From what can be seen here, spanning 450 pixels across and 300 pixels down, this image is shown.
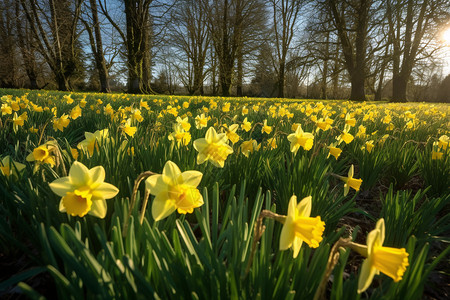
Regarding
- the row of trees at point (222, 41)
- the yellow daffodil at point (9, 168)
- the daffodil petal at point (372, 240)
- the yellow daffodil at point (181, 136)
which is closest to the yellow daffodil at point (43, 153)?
the yellow daffodil at point (9, 168)

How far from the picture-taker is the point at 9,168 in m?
1.13

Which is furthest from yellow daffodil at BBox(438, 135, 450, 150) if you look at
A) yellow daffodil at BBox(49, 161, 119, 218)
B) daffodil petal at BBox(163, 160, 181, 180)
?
yellow daffodil at BBox(49, 161, 119, 218)

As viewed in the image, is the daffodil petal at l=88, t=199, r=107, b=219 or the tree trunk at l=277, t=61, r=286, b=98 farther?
the tree trunk at l=277, t=61, r=286, b=98

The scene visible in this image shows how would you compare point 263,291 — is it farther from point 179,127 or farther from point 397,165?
point 397,165

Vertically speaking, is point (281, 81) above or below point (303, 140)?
above

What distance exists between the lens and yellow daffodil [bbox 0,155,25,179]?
43.5 inches

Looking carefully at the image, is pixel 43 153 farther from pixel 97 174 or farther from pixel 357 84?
pixel 357 84

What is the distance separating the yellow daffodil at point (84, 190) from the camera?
0.69 meters

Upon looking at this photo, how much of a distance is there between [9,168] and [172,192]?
898 millimetres

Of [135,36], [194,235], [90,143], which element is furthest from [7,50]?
[194,235]

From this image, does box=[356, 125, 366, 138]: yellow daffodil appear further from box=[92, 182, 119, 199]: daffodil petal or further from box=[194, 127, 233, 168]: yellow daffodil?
box=[92, 182, 119, 199]: daffodil petal

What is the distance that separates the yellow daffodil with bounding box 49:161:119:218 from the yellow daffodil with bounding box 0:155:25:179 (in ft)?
1.92

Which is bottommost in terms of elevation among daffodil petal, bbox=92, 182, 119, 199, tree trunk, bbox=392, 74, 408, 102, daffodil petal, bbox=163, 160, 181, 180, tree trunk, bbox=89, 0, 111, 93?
daffodil petal, bbox=92, 182, 119, 199

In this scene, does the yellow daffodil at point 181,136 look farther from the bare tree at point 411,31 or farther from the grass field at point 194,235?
the bare tree at point 411,31
